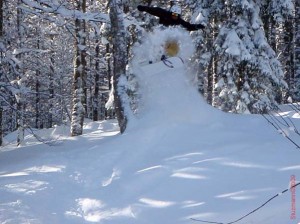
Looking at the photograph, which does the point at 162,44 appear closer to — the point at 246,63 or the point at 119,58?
the point at 119,58

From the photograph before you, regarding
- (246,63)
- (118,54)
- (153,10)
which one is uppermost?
(153,10)

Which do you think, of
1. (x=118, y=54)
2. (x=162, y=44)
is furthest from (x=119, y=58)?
(x=162, y=44)

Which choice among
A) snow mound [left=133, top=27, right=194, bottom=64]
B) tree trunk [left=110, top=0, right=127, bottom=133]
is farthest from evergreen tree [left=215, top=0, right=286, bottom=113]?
tree trunk [left=110, top=0, right=127, bottom=133]

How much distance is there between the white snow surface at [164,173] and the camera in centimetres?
538

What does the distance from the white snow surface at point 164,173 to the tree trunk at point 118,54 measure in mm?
513

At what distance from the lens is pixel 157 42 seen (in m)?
12.4

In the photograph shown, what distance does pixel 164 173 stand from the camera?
6.58 metres

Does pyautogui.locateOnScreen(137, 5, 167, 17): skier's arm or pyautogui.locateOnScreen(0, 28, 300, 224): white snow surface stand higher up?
pyautogui.locateOnScreen(137, 5, 167, 17): skier's arm

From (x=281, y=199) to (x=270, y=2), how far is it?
13052 millimetres

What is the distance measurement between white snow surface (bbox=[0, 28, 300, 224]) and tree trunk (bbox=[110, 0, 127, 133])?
51 centimetres

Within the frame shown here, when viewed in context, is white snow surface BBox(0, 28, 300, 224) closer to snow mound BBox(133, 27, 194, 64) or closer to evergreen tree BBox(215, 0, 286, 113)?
snow mound BBox(133, 27, 194, 64)

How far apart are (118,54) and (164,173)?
4420mm

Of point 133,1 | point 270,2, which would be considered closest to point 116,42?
point 133,1

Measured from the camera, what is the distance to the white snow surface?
5375 millimetres
